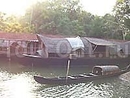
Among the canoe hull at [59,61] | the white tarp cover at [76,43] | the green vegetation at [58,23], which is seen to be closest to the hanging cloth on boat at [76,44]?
the white tarp cover at [76,43]

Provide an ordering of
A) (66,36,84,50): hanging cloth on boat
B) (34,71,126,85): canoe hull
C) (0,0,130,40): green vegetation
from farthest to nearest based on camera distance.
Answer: (0,0,130,40): green vegetation
(66,36,84,50): hanging cloth on boat
(34,71,126,85): canoe hull

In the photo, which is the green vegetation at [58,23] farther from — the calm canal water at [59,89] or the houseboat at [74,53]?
the calm canal water at [59,89]

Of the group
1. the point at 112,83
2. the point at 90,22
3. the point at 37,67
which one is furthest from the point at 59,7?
the point at 112,83

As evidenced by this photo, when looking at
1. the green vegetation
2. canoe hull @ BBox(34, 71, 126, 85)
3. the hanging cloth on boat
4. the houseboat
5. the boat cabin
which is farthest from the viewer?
the green vegetation

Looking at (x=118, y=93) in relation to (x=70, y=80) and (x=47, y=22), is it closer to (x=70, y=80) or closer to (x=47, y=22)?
(x=70, y=80)

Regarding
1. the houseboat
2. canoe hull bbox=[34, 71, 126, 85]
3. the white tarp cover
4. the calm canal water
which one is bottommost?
the calm canal water

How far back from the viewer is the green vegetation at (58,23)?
143 ft

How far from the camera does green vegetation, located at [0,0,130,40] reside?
143ft

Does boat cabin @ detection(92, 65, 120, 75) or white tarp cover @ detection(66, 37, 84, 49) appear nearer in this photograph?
boat cabin @ detection(92, 65, 120, 75)

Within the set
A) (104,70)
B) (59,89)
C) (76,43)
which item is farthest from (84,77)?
(76,43)

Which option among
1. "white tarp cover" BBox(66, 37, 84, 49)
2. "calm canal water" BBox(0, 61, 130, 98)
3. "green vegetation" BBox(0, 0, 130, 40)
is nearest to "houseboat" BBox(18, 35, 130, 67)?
"white tarp cover" BBox(66, 37, 84, 49)

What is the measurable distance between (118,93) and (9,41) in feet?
65.9

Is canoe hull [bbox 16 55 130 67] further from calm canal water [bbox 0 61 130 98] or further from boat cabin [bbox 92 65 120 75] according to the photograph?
boat cabin [bbox 92 65 120 75]

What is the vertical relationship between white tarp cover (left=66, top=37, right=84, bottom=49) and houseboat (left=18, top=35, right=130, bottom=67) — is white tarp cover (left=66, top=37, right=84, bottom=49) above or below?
above
